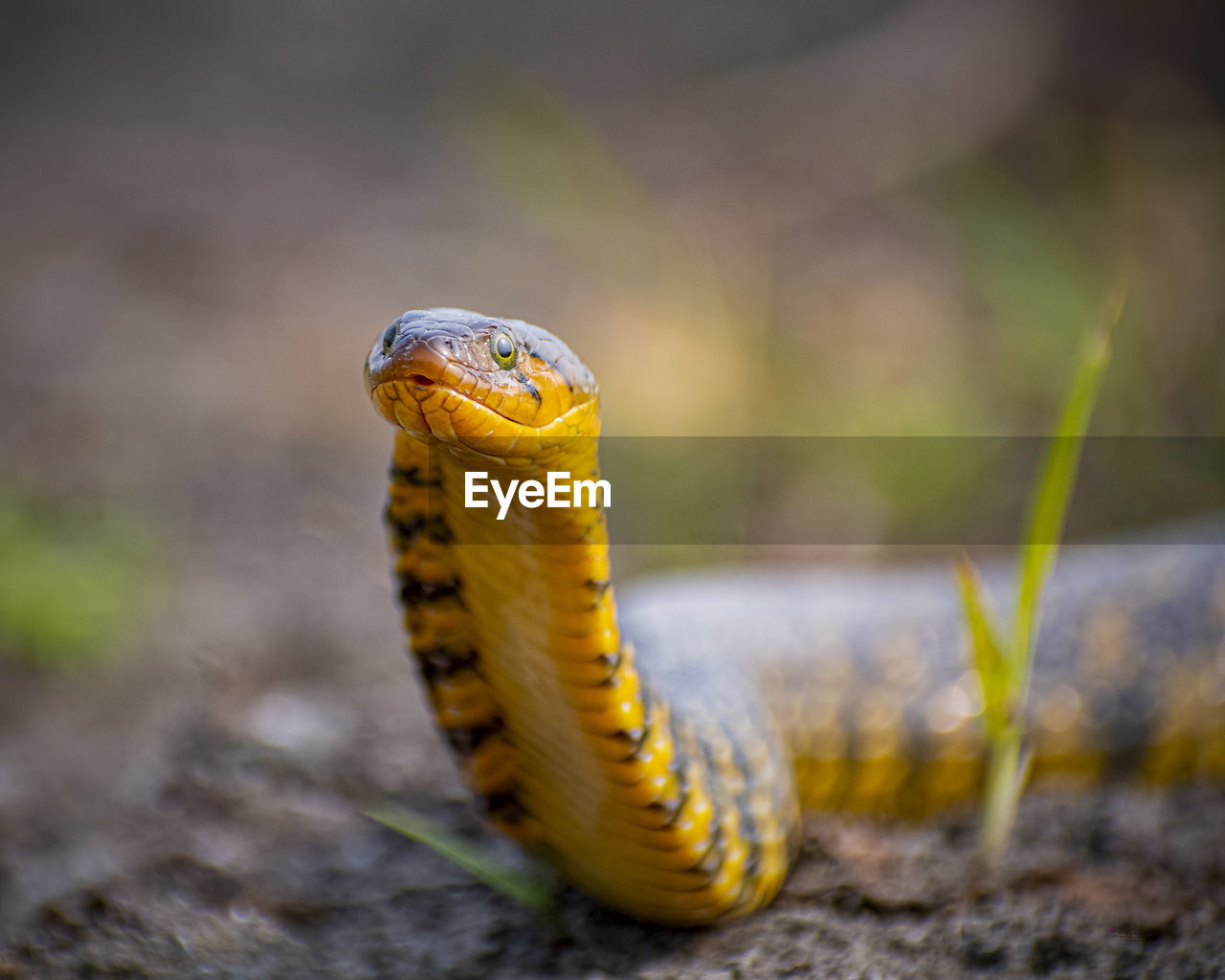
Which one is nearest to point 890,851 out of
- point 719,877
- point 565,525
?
point 719,877

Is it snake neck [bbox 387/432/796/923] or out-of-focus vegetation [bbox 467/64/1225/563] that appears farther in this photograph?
out-of-focus vegetation [bbox 467/64/1225/563]

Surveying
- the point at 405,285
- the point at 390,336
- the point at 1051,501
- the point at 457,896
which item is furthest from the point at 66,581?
the point at 405,285

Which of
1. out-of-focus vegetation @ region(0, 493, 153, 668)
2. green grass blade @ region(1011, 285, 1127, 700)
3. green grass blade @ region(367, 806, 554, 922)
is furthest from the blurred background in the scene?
green grass blade @ region(1011, 285, 1127, 700)

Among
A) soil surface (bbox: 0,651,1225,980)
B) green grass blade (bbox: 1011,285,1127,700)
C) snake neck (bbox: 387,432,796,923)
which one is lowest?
soil surface (bbox: 0,651,1225,980)

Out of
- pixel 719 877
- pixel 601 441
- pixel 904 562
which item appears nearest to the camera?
pixel 719 877

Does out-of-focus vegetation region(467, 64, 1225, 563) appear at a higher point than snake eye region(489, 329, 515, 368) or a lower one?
higher

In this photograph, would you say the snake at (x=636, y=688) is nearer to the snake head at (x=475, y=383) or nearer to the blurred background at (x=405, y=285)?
the snake head at (x=475, y=383)

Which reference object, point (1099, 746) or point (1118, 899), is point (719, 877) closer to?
point (1118, 899)

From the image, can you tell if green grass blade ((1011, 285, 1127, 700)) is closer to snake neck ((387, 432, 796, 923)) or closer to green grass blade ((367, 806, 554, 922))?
snake neck ((387, 432, 796, 923))

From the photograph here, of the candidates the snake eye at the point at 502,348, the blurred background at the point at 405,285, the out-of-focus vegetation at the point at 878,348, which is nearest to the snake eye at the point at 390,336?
the snake eye at the point at 502,348
